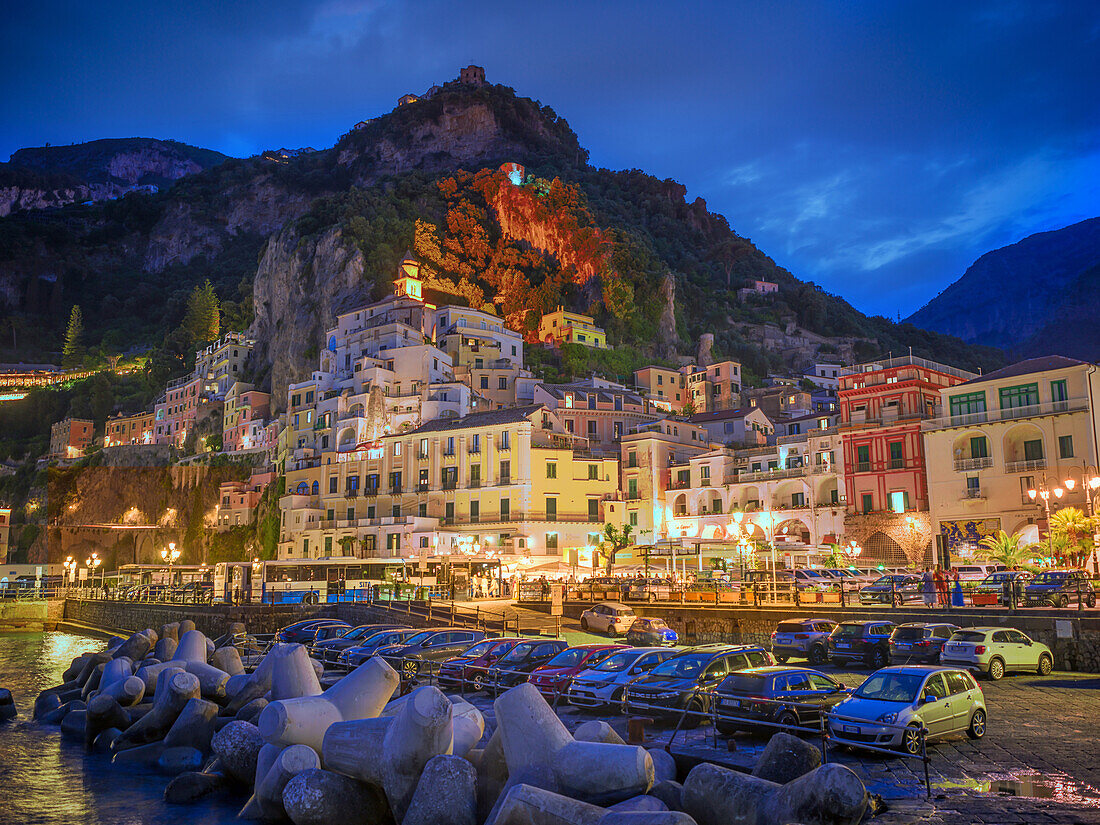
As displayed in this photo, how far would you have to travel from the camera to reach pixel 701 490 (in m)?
67.3

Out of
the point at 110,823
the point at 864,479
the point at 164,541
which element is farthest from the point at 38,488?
the point at 110,823

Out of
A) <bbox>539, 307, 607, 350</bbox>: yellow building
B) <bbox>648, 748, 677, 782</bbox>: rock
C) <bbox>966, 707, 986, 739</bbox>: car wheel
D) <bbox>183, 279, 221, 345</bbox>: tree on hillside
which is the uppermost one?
<bbox>183, 279, 221, 345</bbox>: tree on hillside

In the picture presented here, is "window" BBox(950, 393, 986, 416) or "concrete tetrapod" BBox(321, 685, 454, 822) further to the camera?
"window" BBox(950, 393, 986, 416)

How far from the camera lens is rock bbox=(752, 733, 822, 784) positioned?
10.8m

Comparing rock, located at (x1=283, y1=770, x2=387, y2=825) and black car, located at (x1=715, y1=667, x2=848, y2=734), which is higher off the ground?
black car, located at (x1=715, y1=667, x2=848, y2=734)

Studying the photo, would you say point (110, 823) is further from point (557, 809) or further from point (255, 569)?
point (255, 569)

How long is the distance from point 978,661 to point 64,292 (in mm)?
197088

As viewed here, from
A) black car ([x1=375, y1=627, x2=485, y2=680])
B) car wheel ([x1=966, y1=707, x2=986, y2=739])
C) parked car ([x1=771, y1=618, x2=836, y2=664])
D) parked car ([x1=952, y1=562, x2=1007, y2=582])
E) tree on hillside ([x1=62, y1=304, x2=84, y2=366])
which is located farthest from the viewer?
tree on hillside ([x1=62, y1=304, x2=84, y2=366])

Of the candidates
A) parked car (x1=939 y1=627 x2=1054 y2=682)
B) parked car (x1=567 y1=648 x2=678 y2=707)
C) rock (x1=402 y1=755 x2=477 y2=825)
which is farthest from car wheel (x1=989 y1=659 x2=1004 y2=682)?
rock (x1=402 y1=755 x2=477 y2=825)

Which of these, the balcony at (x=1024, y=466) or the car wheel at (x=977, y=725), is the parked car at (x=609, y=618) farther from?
the balcony at (x=1024, y=466)

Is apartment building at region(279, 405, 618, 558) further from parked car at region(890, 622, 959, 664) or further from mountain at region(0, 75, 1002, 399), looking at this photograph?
parked car at region(890, 622, 959, 664)

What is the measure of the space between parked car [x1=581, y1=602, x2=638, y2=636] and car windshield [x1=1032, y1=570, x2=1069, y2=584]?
14890mm

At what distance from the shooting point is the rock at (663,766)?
11.6m

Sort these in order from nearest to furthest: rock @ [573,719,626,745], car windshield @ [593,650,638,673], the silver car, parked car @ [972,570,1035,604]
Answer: rock @ [573,719,626,745]
the silver car
car windshield @ [593,650,638,673]
parked car @ [972,570,1035,604]
